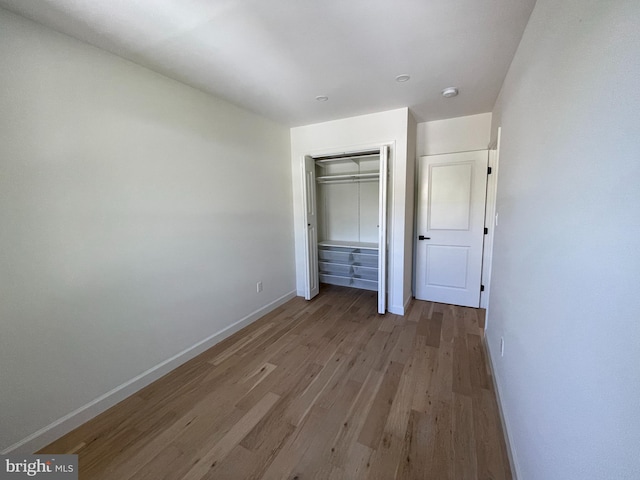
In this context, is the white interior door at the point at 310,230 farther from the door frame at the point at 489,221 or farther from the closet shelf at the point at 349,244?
the door frame at the point at 489,221

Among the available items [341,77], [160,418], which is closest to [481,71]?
[341,77]

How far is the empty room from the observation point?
733 mm

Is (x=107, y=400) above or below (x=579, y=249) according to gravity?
below

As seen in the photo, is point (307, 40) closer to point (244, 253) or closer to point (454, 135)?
point (244, 253)

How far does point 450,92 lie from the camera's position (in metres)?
2.43

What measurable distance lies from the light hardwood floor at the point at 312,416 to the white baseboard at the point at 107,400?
0.05 metres

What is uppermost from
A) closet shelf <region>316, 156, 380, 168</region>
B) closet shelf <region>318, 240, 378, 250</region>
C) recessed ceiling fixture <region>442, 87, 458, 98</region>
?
recessed ceiling fixture <region>442, 87, 458, 98</region>

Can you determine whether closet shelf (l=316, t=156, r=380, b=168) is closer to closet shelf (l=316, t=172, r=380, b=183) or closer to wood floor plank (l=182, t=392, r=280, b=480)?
closet shelf (l=316, t=172, r=380, b=183)

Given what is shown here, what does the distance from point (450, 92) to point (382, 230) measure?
5.03 ft

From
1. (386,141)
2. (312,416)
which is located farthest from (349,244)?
(312,416)

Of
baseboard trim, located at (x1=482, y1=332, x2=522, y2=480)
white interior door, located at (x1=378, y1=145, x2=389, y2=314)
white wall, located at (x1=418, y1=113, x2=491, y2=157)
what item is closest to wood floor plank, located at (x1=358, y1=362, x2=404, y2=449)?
baseboard trim, located at (x1=482, y1=332, x2=522, y2=480)

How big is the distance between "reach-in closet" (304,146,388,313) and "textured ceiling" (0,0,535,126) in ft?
4.86

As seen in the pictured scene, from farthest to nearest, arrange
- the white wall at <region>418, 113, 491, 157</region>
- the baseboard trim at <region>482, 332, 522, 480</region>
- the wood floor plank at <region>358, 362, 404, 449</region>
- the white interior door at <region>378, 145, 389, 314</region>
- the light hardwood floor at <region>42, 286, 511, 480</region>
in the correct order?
1. the white wall at <region>418, 113, 491, 157</region>
2. the white interior door at <region>378, 145, 389, 314</region>
3. the wood floor plank at <region>358, 362, 404, 449</region>
4. the light hardwood floor at <region>42, 286, 511, 480</region>
5. the baseboard trim at <region>482, 332, 522, 480</region>

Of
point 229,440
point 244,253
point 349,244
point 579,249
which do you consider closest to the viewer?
point 579,249
